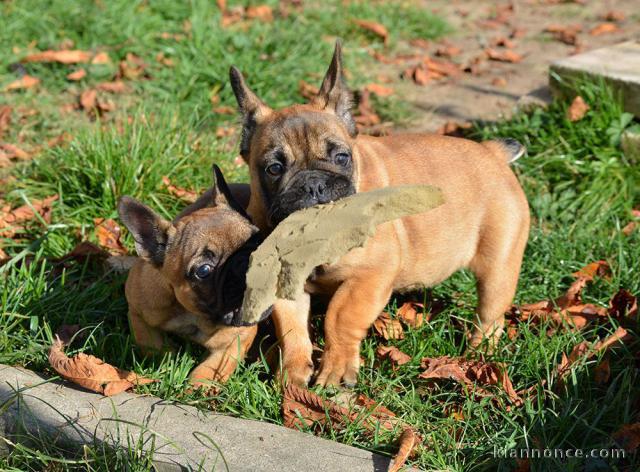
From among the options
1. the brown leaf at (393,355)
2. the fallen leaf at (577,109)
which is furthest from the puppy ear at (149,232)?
the fallen leaf at (577,109)

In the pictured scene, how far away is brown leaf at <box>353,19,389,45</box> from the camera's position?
9766 millimetres

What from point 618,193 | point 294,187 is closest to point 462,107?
point 618,193

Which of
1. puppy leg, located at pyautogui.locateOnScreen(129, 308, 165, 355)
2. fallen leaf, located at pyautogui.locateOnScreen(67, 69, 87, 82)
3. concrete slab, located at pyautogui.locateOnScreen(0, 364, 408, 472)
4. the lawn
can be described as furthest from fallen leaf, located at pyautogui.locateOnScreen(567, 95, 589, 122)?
fallen leaf, located at pyautogui.locateOnScreen(67, 69, 87, 82)

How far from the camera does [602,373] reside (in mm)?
→ 4578

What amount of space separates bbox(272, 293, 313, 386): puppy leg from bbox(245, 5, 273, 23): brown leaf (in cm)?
545

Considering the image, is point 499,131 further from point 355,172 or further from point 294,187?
point 294,187

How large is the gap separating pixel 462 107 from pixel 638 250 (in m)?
2.94

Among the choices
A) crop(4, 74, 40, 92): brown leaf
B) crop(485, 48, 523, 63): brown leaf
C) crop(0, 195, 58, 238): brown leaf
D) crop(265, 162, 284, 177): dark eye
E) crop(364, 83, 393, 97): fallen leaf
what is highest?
crop(265, 162, 284, 177): dark eye

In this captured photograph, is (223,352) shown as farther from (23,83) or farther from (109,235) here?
(23,83)

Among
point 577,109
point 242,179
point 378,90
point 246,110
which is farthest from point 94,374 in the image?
point 378,90

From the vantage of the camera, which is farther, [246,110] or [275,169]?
[246,110]

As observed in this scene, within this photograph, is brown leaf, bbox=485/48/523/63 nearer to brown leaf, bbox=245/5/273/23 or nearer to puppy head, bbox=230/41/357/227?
brown leaf, bbox=245/5/273/23

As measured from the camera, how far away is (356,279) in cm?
484

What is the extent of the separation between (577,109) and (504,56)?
251cm
